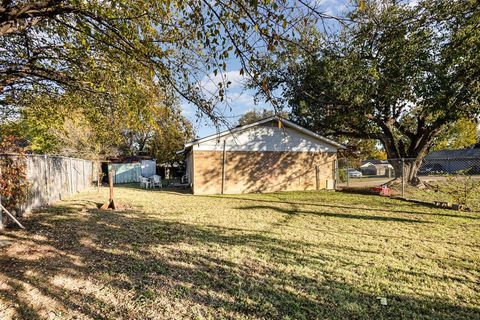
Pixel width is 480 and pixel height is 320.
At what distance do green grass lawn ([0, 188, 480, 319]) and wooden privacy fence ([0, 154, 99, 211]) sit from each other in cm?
136

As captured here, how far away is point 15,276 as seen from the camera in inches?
138

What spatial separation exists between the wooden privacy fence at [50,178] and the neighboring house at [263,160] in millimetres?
5707

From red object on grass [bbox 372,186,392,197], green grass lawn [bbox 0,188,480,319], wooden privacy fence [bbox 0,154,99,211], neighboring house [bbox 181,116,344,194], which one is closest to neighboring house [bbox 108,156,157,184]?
wooden privacy fence [bbox 0,154,99,211]

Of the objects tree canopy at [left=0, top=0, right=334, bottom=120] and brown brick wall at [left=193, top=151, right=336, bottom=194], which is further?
brown brick wall at [left=193, top=151, right=336, bottom=194]

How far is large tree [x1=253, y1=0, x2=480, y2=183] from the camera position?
3.70 meters

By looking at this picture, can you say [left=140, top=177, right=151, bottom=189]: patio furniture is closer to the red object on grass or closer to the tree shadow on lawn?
the tree shadow on lawn

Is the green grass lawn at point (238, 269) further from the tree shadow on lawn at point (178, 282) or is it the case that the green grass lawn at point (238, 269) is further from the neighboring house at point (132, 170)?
the neighboring house at point (132, 170)

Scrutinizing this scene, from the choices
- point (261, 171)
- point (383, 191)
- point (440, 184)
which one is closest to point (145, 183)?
point (261, 171)

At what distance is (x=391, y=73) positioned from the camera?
8984 mm

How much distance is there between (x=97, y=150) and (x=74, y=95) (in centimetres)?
1573

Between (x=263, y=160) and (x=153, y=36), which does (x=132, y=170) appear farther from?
(x=153, y=36)

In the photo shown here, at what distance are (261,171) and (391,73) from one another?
27.4 ft

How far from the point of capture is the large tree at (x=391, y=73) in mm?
3701

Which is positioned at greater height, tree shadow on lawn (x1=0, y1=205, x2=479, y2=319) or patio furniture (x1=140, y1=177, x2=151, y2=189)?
patio furniture (x1=140, y1=177, x2=151, y2=189)
